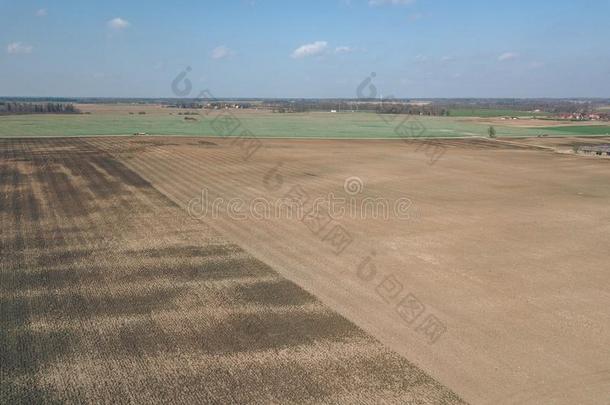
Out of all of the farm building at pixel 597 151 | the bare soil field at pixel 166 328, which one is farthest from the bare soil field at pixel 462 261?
the farm building at pixel 597 151

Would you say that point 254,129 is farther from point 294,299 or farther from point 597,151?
point 294,299

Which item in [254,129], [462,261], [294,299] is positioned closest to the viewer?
[294,299]

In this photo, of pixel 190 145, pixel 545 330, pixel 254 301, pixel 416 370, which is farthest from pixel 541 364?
pixel 190 145

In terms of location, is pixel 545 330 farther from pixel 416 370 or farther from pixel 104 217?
pixel 104 217

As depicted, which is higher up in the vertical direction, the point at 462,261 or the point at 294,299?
the point at 462,261

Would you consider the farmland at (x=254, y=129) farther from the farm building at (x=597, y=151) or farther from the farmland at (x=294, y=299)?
the farmland at (x=294, y=299)

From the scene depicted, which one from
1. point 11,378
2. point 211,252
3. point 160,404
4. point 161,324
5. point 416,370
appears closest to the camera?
point 160,404

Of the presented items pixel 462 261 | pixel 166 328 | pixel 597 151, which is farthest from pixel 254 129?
pixel 166 328
